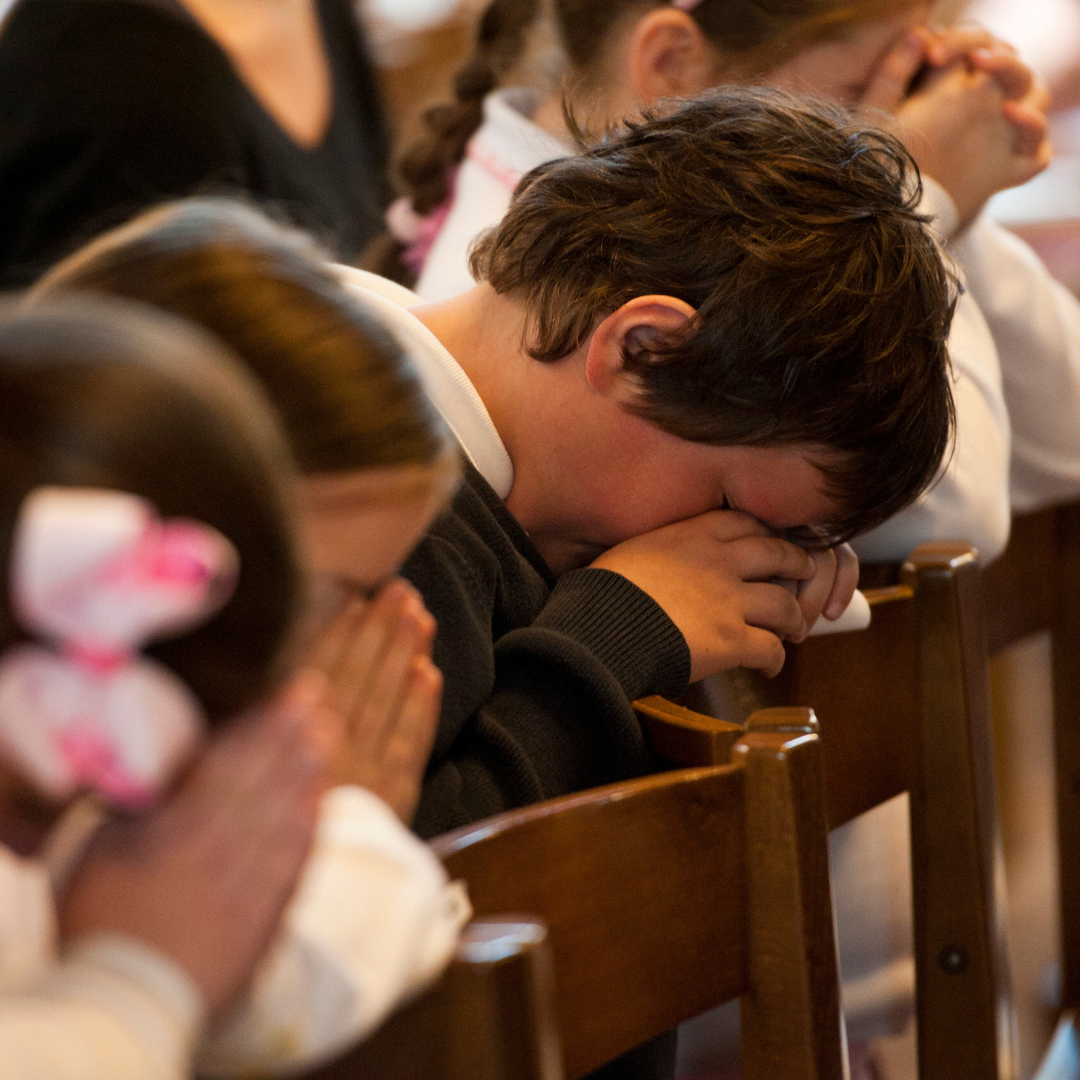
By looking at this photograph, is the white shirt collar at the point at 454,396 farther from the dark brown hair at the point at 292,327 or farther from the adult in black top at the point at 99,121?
the adult in black top at the point at 99,121

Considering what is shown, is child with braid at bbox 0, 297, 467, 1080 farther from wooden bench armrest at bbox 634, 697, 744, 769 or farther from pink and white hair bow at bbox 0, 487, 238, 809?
wooden bench armrest at bbox 634, 697, 744, 769

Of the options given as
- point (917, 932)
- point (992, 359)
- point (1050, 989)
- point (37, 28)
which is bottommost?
point (1050, 989)

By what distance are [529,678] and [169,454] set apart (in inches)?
18.2

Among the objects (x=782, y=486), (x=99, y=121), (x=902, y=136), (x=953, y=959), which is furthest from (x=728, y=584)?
(x=99, y=121)

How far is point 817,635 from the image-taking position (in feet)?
2.87

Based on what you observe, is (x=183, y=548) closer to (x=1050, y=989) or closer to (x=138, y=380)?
(x=138, y=380)

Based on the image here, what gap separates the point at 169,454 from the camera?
1.05 ft

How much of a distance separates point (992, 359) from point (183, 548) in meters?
1.01

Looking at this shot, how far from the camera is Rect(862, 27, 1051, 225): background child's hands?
46.8 inches

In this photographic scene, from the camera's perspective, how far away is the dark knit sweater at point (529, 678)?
2.35ft

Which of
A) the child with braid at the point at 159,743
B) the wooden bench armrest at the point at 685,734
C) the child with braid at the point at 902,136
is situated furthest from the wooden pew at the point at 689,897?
the child with braid at the point at 902,136

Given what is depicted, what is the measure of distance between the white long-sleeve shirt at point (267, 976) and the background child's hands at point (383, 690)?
0.08m

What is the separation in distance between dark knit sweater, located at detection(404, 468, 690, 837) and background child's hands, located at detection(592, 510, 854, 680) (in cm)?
2

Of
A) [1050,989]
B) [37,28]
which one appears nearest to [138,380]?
[37,28]
